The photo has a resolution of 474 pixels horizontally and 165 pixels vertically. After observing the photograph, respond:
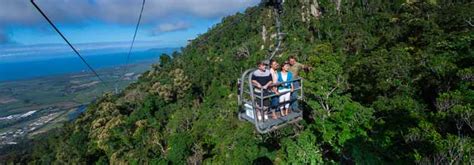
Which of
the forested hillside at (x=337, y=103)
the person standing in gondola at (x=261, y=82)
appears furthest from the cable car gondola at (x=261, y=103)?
the forested hillside at (x=337, y=103)

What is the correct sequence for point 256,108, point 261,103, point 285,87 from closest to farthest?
point 261,103, point 256,108, point 285,87

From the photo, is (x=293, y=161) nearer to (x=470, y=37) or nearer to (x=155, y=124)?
(x=470, y=37)

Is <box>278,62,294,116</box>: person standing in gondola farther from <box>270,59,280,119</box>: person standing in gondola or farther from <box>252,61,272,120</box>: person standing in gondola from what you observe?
<box>252,61,272,120</box>: person standing in gondola

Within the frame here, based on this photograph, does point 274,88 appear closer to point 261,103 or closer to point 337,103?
point 261,103

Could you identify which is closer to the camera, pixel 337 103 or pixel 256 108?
pixel 256 108

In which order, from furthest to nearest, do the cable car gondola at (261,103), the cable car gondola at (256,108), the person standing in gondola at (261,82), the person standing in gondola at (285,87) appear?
the person standing in gondola at (285,87)
the person standing in gondola at (261,82)
the cable car gondola at (256,108)
the cable car gondola at (261,103)

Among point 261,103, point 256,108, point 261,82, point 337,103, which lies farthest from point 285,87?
point 337,103

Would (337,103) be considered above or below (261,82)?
below

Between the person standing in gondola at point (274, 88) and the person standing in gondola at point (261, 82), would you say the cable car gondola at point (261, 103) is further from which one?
the person standing in gondola at point (274, 88)
